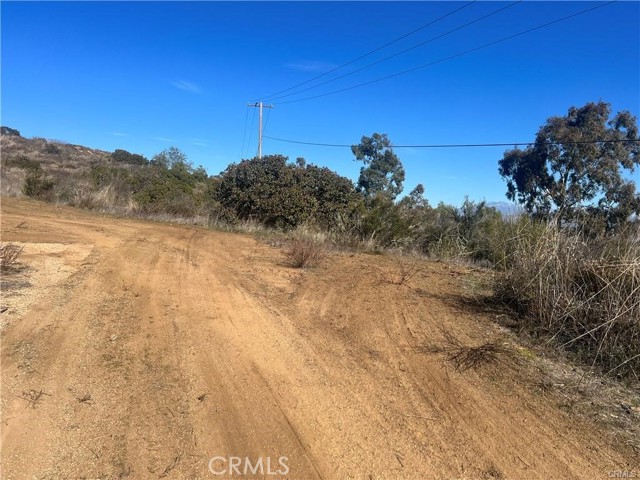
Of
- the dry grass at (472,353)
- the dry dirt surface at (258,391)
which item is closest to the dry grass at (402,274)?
the dry dirt surface at (258,391)

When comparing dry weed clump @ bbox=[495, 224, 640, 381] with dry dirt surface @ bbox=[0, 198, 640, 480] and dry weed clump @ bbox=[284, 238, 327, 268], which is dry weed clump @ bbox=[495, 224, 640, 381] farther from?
dry weed clump @ bbox=[284, 238, 327, 268]

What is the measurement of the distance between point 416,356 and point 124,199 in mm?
19704

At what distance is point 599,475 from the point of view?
10.4 ft

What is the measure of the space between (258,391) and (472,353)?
8.30 ft

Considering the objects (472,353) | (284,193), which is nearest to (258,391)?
(472,353)

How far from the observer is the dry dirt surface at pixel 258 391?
3153 mm

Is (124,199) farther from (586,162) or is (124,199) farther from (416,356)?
(586,162)

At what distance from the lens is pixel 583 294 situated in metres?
5.50

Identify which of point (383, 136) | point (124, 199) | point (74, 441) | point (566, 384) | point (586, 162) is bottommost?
point (74, 441)

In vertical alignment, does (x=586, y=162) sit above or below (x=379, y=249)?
above

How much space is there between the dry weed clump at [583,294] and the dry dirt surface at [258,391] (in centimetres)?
71

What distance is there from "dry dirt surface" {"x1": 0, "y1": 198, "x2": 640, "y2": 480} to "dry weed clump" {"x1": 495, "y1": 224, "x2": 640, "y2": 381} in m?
0.71

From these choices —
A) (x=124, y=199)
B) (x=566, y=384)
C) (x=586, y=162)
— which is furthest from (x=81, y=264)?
(x=586, y=162)

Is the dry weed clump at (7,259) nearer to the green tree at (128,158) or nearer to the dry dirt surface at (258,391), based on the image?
the dry dirt surface at (258,391)
